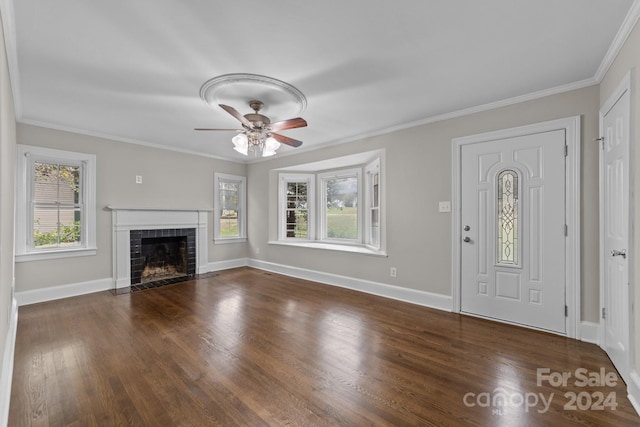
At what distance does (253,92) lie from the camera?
107 inches

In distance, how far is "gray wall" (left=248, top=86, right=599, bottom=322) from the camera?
8.48ft

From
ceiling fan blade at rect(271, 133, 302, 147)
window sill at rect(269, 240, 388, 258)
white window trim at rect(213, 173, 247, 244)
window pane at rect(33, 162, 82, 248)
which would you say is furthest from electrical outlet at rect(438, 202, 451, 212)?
window pane at rect(33, 162, 82, 248)

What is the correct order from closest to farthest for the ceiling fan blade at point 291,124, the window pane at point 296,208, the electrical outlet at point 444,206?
1. the ceiling fan blade at point 291,124
2. the electrical outlet at point 444,206
3. the window pane at point 296,208

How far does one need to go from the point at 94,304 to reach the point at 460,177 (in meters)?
4.76

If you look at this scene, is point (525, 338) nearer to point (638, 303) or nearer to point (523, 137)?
point (638, 303)

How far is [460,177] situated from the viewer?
10.8ft

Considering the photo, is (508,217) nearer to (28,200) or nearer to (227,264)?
(227,264)

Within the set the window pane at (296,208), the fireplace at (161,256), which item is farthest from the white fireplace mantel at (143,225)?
the window pane at (296,208)

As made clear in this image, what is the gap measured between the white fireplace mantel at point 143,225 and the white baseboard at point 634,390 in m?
5.47

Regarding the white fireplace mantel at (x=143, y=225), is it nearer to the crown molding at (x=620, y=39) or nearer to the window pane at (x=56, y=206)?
the window pane at (x=56, y=206)

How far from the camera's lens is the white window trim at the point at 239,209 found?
5.61 m

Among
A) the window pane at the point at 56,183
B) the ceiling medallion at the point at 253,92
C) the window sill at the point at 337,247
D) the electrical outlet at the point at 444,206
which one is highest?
the ceiling medallion at the point at 253,92

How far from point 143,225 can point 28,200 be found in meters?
1.35

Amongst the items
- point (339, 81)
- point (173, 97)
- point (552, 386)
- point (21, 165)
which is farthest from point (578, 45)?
point (21, 165)
